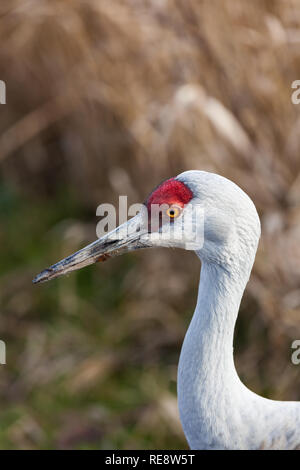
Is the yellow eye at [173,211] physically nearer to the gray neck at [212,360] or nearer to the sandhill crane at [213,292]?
the sandhill crane at [213,292]

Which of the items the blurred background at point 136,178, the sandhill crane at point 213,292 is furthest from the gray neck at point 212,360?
the blurred background at point 136,178

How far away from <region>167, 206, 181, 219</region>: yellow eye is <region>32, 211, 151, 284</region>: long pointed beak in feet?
0.22

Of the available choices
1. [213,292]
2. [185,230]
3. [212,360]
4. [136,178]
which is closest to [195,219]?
[185,230]

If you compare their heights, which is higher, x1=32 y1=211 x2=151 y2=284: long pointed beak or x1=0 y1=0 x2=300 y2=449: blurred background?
x1=0 y1=0 x2=300 y2=449: blurred background

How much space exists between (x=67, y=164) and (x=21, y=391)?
4.77ft

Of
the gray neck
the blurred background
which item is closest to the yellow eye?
the gray neck

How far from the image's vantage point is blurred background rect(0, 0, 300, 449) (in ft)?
8.11

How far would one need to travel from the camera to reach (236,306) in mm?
1520

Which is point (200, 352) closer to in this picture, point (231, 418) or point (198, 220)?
point (231, 418)

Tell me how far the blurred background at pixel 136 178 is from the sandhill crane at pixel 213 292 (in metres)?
0.95

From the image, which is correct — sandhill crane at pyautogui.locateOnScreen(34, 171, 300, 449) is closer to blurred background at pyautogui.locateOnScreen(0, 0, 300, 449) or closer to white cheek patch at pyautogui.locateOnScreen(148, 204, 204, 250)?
white cheek patch at pyautogui.locateOnScreen(148, 204, 204, 250)

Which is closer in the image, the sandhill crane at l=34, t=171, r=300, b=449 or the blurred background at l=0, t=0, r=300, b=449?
the sandhill crane at l=34, t=171, r=300, b=449

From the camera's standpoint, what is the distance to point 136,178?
122 inches

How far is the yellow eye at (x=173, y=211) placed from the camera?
144 cm
